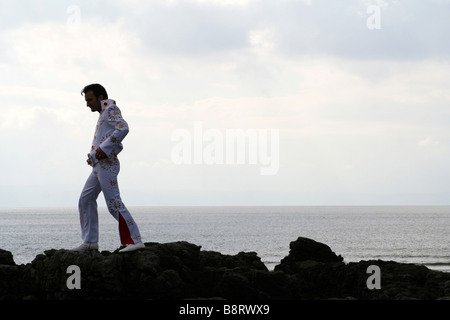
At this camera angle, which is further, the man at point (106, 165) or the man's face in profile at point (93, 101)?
the man's face in profile at point (93, 101)

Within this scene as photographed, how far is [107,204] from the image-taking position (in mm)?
10906

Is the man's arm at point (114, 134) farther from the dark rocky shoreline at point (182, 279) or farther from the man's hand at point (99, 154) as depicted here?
the dark rocky shoreline at point (182, 279)

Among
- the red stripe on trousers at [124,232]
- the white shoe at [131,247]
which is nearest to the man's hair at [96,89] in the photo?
the red stripe on trousers at [124,232]

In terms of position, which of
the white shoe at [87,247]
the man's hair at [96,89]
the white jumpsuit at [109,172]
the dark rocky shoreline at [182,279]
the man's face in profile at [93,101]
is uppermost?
the man's hair at [96,89]

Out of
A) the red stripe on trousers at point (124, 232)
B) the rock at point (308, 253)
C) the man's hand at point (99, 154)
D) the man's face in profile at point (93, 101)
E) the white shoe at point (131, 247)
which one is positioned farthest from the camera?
the rock at point (308, 253)

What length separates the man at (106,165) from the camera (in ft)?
34.9

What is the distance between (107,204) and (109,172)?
25.6 inches

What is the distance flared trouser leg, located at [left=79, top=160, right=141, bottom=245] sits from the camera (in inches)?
420

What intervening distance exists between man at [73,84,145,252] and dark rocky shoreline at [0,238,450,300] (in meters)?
0.62

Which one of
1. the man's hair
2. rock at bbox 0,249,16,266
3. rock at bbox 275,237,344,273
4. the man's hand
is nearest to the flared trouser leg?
the man's hand

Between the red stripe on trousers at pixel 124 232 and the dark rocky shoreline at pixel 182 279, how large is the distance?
0.93ft

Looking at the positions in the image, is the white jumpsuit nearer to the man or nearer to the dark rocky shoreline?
the man
